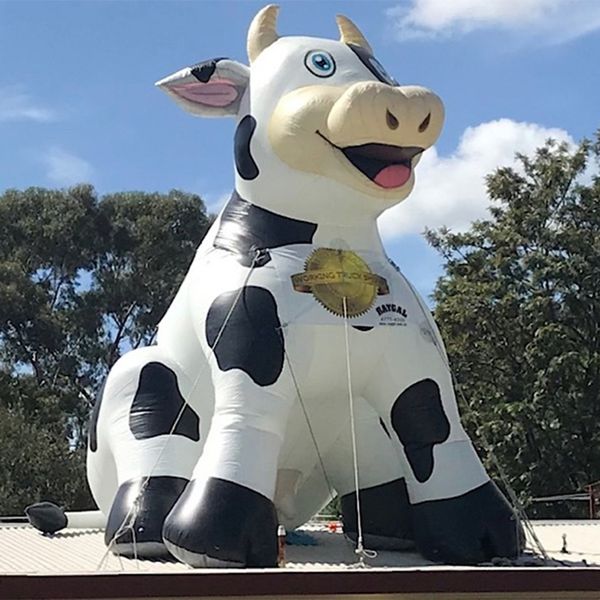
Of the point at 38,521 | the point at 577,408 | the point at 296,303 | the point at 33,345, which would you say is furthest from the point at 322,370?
the point at 33,345

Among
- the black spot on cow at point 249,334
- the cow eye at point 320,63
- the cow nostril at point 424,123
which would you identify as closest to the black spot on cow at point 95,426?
the black spot on cow at point 249,334

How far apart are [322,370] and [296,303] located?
1.48ft

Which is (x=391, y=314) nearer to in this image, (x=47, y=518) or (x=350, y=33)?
(x=350, y=33)

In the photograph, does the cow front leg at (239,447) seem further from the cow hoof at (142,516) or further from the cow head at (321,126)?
the cow head at (321,126)

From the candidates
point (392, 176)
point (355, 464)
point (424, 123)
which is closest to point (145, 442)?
point (355, 464)

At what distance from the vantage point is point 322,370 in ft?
24.5

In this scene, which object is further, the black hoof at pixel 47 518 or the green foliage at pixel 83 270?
the green foliage at pixel 83 270

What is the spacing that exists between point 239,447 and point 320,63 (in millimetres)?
2646

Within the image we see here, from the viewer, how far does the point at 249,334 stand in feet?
23.9

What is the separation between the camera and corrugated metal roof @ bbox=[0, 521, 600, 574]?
23.3 feet

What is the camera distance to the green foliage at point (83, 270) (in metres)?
25.1

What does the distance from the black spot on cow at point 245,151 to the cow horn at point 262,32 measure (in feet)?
1.89

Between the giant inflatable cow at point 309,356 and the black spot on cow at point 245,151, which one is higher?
the black spot on cow at point 245,151

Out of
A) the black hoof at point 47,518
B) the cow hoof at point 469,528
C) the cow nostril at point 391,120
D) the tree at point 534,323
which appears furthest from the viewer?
the tree at point 534,323
